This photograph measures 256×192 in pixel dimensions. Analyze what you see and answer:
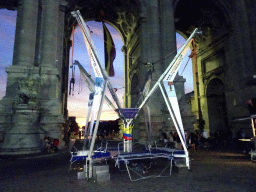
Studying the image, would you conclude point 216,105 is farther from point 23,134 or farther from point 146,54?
point 23,134

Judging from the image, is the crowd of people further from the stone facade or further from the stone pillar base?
the stone pillar base

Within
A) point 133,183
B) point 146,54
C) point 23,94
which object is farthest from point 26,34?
point 133,183

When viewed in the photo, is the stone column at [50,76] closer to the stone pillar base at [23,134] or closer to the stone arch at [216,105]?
the stone pillar base at [23,134]

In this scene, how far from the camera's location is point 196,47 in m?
33.8

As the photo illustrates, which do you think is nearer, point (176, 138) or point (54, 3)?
point (176, 138)

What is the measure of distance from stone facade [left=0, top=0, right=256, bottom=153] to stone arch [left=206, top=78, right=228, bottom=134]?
142mm

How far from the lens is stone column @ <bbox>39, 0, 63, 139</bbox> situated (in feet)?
50.9

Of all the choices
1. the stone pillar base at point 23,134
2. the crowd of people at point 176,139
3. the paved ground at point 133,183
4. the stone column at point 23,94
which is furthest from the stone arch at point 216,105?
the stone column at point 23,94

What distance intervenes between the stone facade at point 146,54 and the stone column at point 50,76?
3.1 inches

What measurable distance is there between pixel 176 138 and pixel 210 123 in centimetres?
1570

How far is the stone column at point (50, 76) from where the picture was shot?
50.9 feet

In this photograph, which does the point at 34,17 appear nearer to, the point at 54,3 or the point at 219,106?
the point at 54,3

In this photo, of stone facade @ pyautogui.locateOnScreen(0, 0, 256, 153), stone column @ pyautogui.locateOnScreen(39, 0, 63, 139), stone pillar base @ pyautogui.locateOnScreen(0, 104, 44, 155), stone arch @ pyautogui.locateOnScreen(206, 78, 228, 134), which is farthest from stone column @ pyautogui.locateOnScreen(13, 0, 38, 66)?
stone arch @ pyautogui.locateOnScreen(206, 78, 228, 134)

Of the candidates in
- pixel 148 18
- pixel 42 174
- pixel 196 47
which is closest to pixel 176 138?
pixel 42 174
